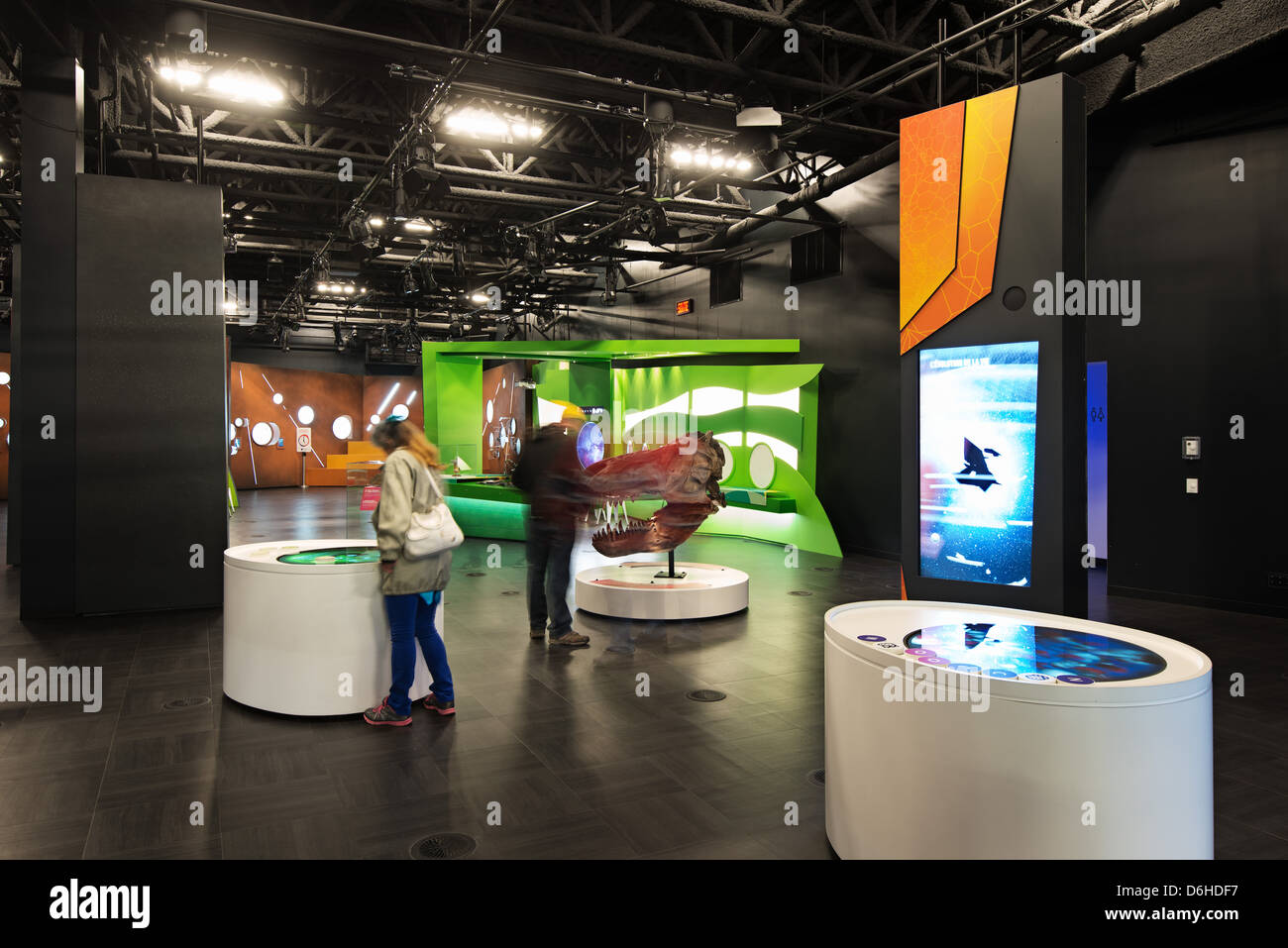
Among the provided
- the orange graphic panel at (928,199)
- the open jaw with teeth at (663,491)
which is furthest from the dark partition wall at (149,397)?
the orange graphic panel at (928,199)

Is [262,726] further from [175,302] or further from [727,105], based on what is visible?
[727,105]

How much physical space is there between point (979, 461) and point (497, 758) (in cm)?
322

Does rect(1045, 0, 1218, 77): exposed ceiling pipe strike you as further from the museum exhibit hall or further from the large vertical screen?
the large vertical screen

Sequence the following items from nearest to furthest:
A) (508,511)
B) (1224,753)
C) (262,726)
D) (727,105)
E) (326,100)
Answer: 1. (1224,753)
2. (262,726)
3. (727,105)
4. (326,100)
5. (508,511)

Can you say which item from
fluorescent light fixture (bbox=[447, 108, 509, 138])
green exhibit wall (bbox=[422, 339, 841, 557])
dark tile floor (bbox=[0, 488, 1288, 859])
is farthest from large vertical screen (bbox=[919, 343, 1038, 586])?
fluorescent light fixture (bbox=[447, 108, 509, 138])

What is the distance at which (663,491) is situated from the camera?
636cm

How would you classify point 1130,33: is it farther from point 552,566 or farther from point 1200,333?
point 552,566

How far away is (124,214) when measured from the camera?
683 cm

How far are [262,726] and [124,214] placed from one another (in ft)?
16.3

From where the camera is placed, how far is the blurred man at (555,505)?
5750 mm

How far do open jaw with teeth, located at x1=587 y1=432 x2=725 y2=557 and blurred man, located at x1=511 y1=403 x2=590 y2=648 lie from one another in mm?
440

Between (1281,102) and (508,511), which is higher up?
(1281,102)

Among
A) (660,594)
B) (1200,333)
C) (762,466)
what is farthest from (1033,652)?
(762,466)

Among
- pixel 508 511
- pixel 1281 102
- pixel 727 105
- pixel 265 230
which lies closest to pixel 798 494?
pixel 508 511
